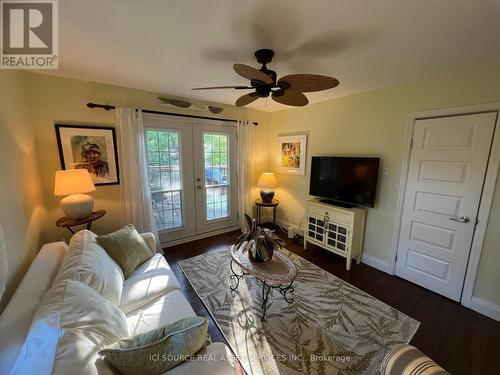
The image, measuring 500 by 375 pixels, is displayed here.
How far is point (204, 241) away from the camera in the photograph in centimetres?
356

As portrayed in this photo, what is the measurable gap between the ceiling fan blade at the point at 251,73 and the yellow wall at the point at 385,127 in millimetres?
1819

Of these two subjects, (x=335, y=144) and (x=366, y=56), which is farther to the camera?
(x=335, y=144)

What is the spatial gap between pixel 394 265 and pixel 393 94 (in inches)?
84.1

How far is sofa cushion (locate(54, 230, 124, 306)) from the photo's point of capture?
4.23ft

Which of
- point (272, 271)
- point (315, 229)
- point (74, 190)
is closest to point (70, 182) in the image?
point (74, 190)

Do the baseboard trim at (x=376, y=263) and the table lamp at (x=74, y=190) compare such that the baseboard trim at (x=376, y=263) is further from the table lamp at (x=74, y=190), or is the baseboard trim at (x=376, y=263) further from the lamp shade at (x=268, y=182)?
the table lamp at (x=74, y=190)

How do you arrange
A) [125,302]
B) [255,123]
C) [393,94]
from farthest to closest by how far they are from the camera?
[255,123] < [393,94] < [125,302]

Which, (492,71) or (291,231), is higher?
(492,71)

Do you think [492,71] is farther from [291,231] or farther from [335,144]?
[291,231]

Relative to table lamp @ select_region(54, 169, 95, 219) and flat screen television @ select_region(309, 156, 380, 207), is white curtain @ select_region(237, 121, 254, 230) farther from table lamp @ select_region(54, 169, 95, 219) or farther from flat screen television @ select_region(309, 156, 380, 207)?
table lamp @ select_region(54, 169, 95, 219)

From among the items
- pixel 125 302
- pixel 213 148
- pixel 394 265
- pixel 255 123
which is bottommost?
pixel 394 265

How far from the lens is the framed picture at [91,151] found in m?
2.44

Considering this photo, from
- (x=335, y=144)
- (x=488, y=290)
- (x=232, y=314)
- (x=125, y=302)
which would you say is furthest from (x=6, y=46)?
(x=488, y=290)

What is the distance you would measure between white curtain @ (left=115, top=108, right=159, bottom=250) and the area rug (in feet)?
3.76
